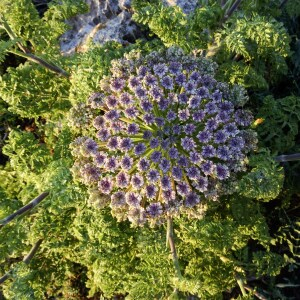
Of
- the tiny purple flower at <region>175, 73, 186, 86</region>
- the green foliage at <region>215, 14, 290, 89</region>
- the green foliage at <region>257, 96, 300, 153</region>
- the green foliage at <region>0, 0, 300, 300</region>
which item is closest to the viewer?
the tiny purple flower at <region>175, 73, 186, 86</region>

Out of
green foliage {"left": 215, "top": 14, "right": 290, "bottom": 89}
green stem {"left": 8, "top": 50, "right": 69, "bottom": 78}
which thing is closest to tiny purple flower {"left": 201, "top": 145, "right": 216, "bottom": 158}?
green foliage {"left": 215, "top": 14, "right": 290, "bottom": 89}

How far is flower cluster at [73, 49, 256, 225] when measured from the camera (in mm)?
3240

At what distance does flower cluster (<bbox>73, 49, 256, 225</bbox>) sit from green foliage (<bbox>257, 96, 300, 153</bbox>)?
88 centimetres

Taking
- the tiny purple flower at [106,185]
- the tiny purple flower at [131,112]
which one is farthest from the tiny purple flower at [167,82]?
the tiny purple flower at [106,185]

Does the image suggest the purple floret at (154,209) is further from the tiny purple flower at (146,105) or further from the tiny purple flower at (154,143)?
the tiny purple flower at (146,105)

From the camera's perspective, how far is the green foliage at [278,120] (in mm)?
4215

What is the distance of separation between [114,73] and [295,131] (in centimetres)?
202

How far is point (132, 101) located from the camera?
3.30 metres

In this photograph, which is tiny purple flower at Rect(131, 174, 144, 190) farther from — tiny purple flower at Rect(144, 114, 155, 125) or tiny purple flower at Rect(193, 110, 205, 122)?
tiny purple flower at Rect(193, 110, 205, 122)

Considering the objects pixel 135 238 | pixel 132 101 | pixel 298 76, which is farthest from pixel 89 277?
pixel 298 76

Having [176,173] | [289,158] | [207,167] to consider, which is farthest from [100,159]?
[289,158]

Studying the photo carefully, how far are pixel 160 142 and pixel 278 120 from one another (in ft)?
5.27

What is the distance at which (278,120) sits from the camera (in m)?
4.31

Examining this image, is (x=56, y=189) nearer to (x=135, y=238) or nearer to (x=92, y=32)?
(x=135, y=238)
